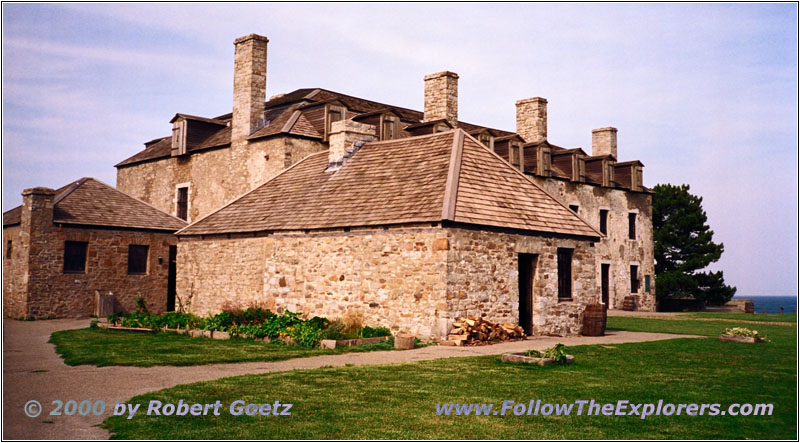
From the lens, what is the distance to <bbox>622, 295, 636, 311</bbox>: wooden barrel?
34.1 meters

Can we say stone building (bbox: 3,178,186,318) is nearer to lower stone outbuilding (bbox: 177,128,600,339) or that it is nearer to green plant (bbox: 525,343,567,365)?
lower stone outbuilding (bbox: 177,128,600,339)

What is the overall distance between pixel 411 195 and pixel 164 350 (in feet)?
22.2

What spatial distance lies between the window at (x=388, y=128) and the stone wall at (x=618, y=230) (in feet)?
28.7

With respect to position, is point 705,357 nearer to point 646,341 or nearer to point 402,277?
point 646,341

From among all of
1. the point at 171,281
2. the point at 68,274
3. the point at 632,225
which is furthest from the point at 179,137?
the point at 632,225

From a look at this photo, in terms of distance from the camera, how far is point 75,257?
24.5m

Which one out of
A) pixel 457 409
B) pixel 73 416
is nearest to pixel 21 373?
pixel 73 416

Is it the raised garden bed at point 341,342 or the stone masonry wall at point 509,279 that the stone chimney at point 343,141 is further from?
the raised garden bed at point 341,342

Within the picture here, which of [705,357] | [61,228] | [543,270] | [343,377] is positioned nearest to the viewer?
[343,377]

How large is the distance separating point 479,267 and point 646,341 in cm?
423

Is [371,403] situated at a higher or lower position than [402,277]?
lower

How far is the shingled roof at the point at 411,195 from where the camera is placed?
55.8 feet

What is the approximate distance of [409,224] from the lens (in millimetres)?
16625

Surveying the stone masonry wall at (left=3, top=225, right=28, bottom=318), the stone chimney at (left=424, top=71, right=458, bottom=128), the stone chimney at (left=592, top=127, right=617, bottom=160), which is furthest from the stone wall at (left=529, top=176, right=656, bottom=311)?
the stone masonry wall at (left=3, top=225, right=28, bottom=318)
